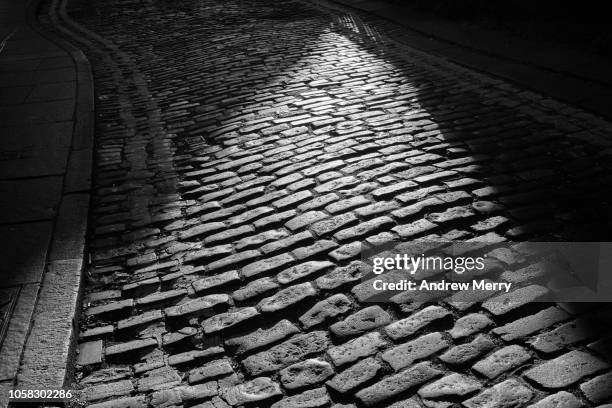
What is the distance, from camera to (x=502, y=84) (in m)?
6.41

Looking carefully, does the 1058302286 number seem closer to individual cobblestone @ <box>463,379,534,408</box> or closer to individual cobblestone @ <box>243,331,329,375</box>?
individual cobblestone @ <box>243,331,329,375</box>

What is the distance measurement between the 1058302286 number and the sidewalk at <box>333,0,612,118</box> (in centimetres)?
493

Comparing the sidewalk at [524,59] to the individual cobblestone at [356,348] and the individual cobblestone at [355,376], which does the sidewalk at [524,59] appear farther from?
the individual cobblestone at [355,376]

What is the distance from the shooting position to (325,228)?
3.78 m

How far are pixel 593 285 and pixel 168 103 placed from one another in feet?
17.6

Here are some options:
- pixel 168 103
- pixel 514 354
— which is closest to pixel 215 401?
pixel 514 354

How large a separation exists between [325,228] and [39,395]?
6.28 ft

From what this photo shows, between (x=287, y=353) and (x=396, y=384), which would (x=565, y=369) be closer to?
(x=396, y=384)

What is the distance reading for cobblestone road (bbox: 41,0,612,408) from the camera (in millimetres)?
2592

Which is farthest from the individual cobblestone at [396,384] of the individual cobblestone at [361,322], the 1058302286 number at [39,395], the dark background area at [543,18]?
the dark background area at [543,18]

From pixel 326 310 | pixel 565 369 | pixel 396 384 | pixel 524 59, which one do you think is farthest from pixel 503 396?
pixel 524 59

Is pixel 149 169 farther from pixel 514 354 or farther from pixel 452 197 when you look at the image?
pixel 514 354

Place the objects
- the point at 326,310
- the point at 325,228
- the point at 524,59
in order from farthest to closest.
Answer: the point at 524,59, the point at 325,228, the point at 326,310

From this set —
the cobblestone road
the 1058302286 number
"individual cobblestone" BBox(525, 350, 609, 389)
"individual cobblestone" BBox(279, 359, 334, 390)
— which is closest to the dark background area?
the cobblestone road
